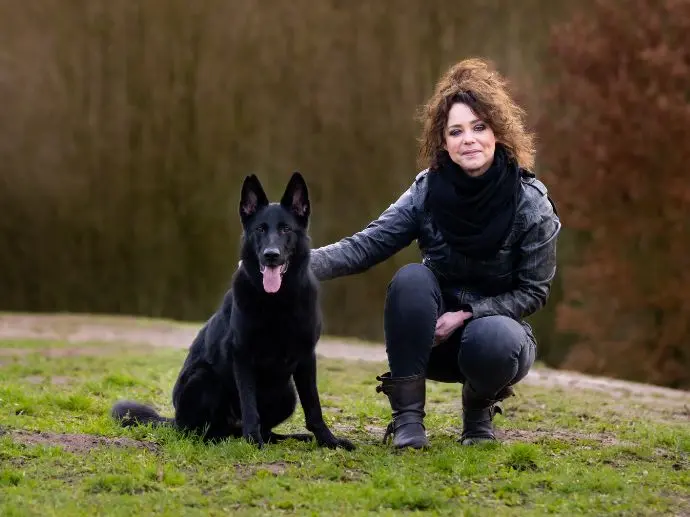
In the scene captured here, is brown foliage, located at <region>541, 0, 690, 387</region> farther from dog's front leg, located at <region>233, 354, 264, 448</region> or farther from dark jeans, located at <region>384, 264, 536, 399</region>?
dog's front leg, located at <region>233, 354, 264, 448</region>

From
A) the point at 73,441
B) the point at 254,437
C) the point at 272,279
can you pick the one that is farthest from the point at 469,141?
the point at 73,441

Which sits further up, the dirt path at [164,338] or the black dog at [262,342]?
the black dog at [262,342]

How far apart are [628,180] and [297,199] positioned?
22.9ft

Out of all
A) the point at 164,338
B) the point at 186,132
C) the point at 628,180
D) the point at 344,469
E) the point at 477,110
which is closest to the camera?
the point at 344,469

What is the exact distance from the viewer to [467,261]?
427 cm

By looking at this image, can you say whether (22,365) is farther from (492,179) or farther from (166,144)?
(166,144)

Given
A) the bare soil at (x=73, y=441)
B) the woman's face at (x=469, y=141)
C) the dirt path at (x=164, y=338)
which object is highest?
the woman's face at (x=469, y=141)

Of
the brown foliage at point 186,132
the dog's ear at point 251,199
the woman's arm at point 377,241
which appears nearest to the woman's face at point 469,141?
the woman's arm at point 377,241

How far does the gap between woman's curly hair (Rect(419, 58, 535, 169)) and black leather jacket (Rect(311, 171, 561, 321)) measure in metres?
0.12

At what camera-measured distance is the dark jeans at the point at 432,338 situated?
4031 mm

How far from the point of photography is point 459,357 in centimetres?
412

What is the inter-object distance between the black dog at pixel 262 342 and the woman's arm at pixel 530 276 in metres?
0.71

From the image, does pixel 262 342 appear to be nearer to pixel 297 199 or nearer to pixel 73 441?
pixel 297 199

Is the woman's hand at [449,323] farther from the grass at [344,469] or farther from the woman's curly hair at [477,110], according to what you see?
the woman's curly hair at [477,110]
